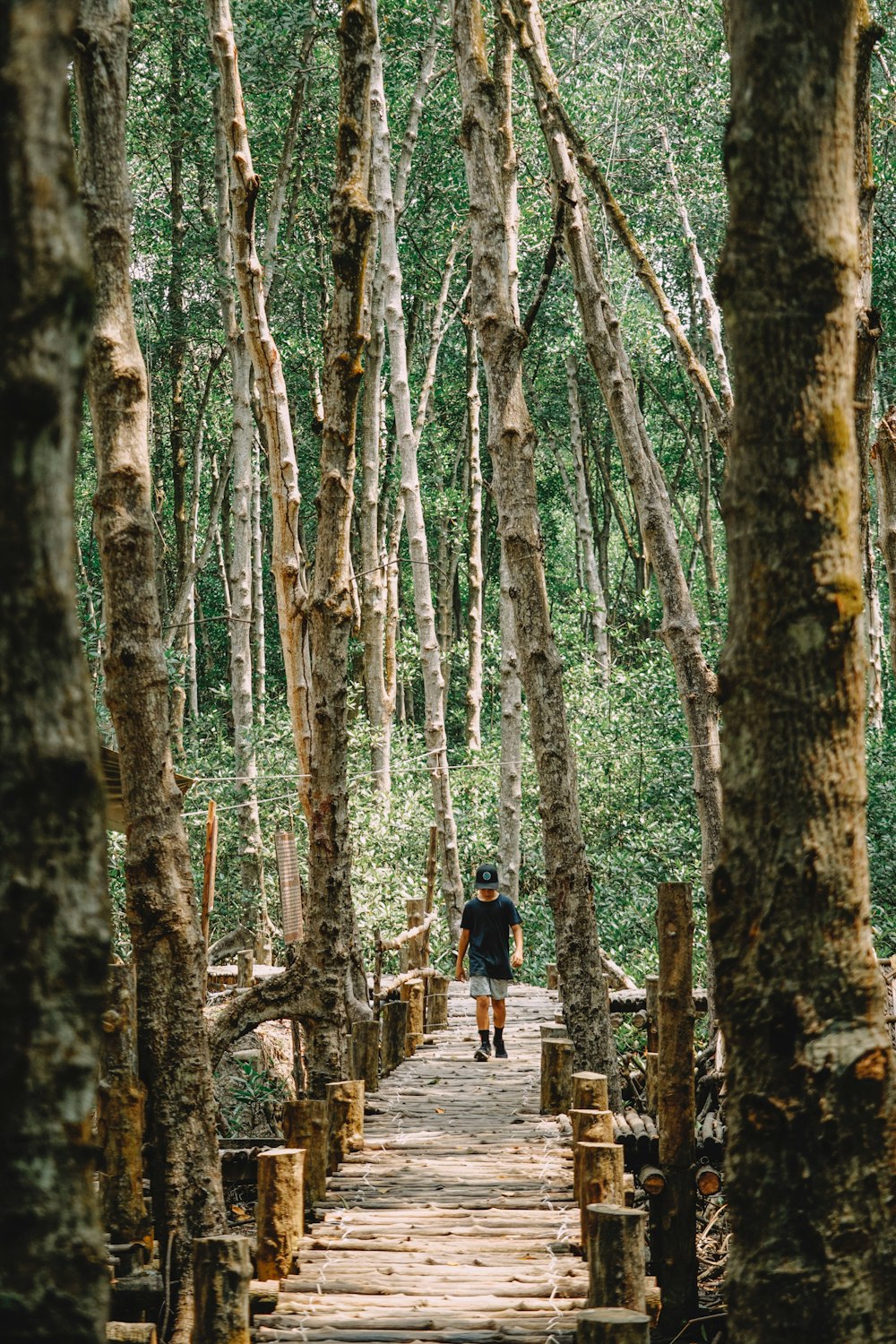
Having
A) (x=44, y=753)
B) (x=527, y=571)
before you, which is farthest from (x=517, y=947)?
(x=44, y=753)

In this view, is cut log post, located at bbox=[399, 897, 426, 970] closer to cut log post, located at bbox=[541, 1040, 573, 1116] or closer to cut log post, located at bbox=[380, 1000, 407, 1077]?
cut log post, located at bbox=[380, 1000, 407, 1077]

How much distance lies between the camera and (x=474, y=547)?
22.2m

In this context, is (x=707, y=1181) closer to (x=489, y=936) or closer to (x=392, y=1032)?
(x=489, y=936)

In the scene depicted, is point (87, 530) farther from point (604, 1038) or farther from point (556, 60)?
point (604, 1038)

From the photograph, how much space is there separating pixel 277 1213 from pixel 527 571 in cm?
563

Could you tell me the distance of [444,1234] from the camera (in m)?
6.03

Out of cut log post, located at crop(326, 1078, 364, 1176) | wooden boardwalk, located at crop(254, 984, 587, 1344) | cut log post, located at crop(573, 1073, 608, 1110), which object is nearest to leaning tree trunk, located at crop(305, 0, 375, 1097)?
cut log post, located at crop(326, 1078, 364, 1176)

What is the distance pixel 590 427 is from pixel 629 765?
13165mm

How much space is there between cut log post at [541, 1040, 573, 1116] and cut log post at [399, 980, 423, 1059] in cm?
244

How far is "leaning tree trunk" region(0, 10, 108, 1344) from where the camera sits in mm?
1956

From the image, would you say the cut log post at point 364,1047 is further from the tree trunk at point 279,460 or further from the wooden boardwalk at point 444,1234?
the tree trunk at point 279,460

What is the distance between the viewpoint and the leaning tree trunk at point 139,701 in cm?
575

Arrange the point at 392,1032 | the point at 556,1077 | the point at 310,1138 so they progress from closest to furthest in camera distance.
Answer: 1. the point at 310,1138
2. the point at 556,1077
3. the point at 392,1032

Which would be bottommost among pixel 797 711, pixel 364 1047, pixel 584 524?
pixel 364 1047
